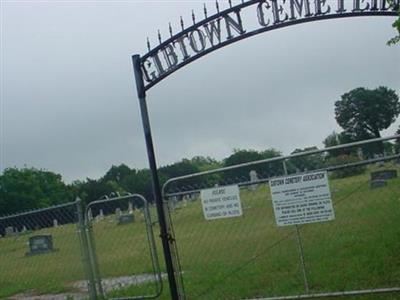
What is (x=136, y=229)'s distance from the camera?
16188mm

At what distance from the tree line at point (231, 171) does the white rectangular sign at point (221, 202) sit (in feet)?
1.42

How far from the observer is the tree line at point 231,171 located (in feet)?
26.0

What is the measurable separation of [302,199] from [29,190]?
84811 millimetres

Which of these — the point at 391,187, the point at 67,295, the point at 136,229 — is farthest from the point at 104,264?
the point at 391,187

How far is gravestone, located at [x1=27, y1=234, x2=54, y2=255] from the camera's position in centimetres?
1780

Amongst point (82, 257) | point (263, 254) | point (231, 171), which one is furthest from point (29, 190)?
point (231, 171)

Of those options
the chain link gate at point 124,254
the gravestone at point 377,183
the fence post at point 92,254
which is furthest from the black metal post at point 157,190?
the gravestone at point 377,183

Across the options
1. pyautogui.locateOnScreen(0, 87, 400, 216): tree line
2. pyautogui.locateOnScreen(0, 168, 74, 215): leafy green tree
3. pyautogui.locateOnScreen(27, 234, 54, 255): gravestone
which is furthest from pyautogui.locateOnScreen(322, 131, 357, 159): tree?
pyautogui.locateOnScreen(0, 168, 74, 215): leafy green tree

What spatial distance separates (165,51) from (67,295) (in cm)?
506

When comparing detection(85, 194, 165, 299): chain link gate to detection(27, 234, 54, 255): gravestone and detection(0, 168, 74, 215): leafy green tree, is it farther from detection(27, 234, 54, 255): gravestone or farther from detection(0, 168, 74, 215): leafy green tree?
detection(0, 168, 74, 215): leafy green tree

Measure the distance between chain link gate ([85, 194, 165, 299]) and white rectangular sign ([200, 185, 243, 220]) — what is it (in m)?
1.38

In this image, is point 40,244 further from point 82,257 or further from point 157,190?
point 157,190

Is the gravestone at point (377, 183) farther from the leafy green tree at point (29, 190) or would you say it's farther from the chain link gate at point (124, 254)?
the leafy green tree at point (29, 190)

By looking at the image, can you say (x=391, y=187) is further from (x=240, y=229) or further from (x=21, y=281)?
(x=21, y=281)
